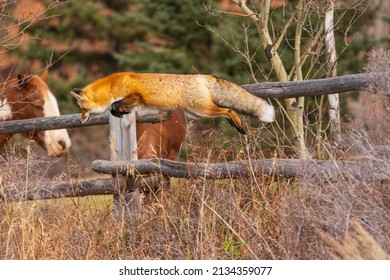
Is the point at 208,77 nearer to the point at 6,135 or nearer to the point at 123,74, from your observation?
the point at 123,74

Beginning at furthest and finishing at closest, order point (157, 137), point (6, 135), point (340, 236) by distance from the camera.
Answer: point (157, 137)
point (6, 135)
point (340, 236)

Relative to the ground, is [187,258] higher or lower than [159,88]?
lower

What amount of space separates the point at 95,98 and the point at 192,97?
83 cm

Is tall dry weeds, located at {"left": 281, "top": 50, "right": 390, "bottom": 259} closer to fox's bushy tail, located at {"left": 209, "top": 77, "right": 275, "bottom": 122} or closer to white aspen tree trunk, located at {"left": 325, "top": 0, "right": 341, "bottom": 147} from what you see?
fox's bushy tail, located at {"left": 209, "top": 77, "right": 275, "bottom": 122}

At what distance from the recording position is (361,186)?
5.64 metres

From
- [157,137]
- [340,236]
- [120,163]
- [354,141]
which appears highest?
[354,141]

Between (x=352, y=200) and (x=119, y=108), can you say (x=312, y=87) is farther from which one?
(x=352, y=200)

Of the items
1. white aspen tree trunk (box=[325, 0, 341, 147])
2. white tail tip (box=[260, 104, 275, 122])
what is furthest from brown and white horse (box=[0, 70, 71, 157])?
white tail tip (box=[260, 104, 275, 122])

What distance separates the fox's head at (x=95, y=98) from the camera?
7.26 meters

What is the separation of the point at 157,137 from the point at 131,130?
97.9 inches

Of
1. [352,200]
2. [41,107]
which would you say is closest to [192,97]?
[352,200]

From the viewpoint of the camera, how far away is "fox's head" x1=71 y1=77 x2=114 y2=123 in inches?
286

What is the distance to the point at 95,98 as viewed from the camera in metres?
7.32
